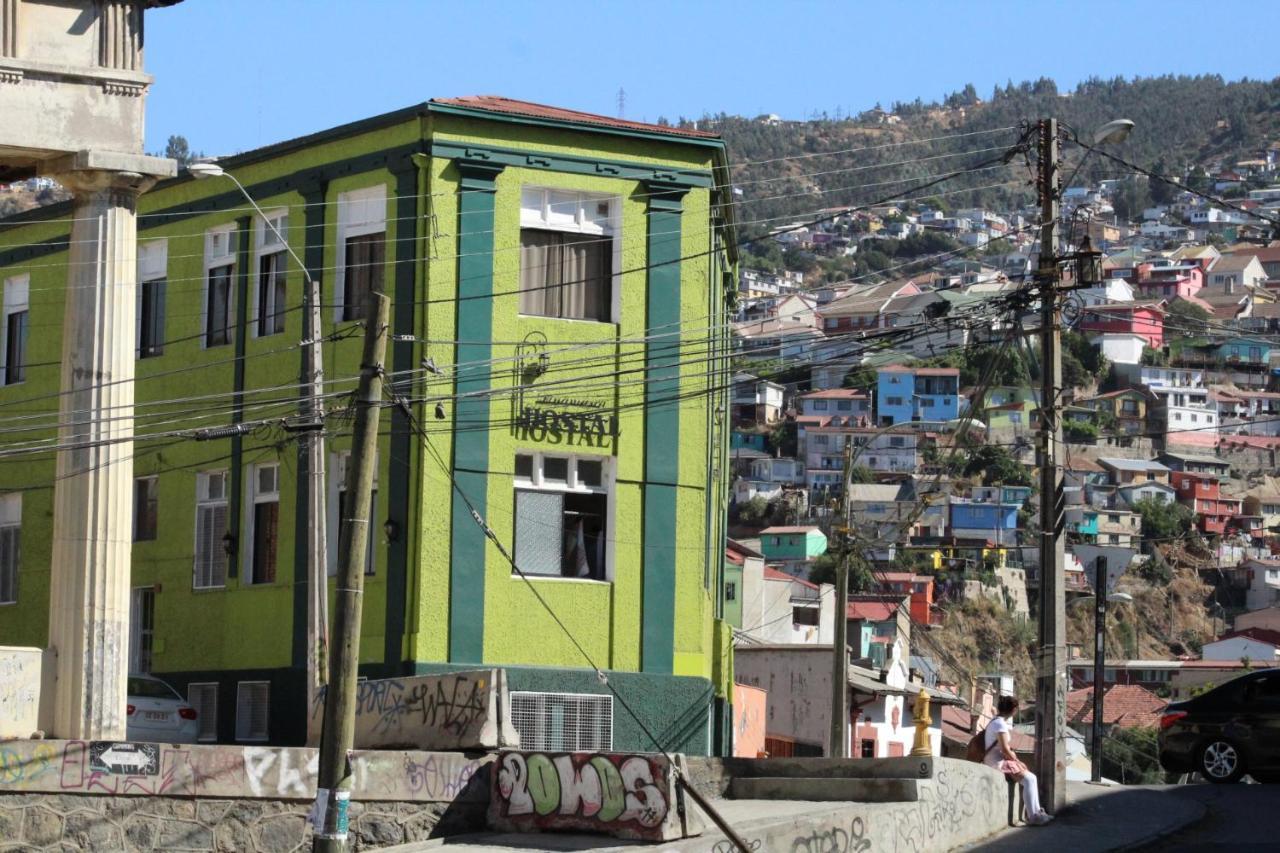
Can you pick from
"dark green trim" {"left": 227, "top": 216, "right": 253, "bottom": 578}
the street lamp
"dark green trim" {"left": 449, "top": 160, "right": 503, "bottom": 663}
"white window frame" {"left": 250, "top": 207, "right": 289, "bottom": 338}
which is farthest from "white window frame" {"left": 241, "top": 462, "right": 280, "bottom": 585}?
the street lamp

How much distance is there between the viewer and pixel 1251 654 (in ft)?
411

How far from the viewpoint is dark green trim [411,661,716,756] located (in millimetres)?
29312

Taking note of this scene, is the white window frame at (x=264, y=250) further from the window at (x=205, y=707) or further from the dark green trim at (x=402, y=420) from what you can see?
the window at (x=205, y=707)

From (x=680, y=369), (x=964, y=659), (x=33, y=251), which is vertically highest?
(x=33, y=251)

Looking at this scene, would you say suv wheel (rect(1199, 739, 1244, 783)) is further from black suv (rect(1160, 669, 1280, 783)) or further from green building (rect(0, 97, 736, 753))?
green building (rect(0, 97, 736, 753))

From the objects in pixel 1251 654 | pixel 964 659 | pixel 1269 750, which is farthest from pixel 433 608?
pixel 964 659

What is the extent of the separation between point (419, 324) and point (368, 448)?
1127 centimetres

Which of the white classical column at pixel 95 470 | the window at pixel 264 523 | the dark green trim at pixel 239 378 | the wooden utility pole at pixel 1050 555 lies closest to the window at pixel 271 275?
the dark green trim at pixel 239 378

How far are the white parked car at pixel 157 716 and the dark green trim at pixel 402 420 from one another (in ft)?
12.6

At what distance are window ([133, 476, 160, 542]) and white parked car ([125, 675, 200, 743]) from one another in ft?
12.0

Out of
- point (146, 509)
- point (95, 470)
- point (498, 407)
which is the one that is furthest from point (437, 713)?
point (146, 509)

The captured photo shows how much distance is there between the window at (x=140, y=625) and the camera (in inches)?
1359

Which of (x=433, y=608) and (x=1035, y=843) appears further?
(x=433, y=608)

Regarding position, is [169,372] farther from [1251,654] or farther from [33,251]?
[1251,654]
